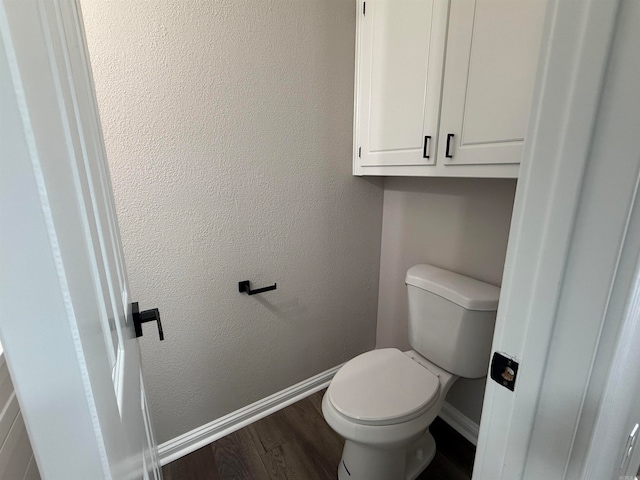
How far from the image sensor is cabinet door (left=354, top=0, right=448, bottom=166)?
108cm

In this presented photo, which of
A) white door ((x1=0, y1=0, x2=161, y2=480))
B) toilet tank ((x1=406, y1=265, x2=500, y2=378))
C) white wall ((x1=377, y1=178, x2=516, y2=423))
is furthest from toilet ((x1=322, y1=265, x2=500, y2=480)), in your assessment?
white door ((x1=0, y1=0, x2=161, y2=480))

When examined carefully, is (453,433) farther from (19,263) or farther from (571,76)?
(19,263)

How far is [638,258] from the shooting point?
1.15ft

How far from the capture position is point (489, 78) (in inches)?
36.4

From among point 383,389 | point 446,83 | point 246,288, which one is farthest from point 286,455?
point 446,83

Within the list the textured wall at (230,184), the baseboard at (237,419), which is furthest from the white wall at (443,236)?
the baseboard at (237,419)

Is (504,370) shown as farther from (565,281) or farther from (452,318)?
(452,318)

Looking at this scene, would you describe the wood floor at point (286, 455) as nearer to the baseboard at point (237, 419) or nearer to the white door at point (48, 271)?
the baseboard at point (237, 419)

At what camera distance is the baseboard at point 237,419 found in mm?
1353

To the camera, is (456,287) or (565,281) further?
(456,287)

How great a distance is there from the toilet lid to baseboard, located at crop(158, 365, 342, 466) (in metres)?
0.52

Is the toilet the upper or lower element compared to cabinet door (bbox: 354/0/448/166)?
lower

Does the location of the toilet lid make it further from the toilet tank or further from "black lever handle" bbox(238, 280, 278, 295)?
"black lever handle" bbox(238, 280, 278, 295)

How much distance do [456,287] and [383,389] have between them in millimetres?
500
